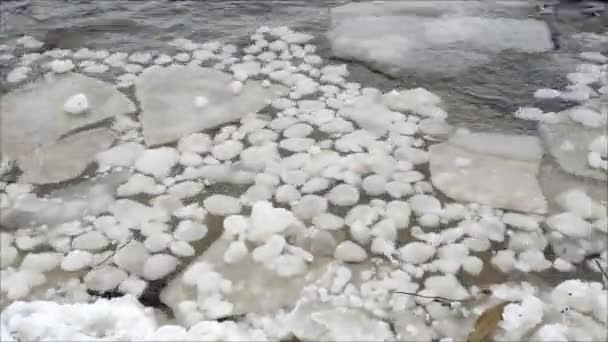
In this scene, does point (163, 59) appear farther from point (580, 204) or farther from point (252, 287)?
point (580, 204)

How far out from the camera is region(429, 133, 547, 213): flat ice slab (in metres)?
1.47

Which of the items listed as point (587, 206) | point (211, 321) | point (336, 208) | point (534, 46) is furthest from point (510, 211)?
point (534, 46)

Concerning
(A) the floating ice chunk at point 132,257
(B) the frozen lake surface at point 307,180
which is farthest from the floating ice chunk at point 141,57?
(A) the floating ice chunk at point 132,257

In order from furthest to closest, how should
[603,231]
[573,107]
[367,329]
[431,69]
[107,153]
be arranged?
[431,69], [573,107], [107,153], [603,231], [367,329]

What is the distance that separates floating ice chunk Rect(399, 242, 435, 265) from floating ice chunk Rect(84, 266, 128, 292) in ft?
1.95

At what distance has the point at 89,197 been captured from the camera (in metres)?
1.50

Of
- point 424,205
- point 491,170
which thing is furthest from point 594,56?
point 424,205

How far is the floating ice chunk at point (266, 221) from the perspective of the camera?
1.38 metres

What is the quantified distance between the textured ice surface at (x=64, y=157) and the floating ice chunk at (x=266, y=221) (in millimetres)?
503

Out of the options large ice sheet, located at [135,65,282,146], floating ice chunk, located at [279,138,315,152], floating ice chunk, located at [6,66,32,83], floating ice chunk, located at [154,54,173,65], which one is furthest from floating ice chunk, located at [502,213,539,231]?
floating ice chunk, located at [6,66,32,83]

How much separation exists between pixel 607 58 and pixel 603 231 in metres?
0.92

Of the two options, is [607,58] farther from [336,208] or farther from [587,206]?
[336,208]

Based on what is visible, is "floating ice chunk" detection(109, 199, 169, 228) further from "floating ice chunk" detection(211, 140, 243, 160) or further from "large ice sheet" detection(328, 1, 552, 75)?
"large ice sheet" detection(328, 1, 552, 75)

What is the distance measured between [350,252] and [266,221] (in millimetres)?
210
